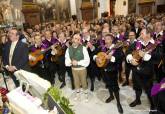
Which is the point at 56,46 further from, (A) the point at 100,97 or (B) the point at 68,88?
(A) the point at 100,97

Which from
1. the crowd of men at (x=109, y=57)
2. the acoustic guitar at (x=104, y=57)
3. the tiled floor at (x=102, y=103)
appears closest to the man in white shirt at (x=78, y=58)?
the crowd of men at (x=109, y=57)

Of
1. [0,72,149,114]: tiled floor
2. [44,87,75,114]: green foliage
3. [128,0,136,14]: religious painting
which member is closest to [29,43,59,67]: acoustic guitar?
[0,72,149,114]: tiled floor

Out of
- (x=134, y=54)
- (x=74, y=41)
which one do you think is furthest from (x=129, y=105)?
(x=74, y=41)

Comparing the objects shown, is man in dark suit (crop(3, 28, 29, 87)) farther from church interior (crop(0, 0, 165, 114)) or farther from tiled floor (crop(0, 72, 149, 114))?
tiled floor (crop(0, 72, 149, 114))

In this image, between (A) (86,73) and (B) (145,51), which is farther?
(A) (86,73)

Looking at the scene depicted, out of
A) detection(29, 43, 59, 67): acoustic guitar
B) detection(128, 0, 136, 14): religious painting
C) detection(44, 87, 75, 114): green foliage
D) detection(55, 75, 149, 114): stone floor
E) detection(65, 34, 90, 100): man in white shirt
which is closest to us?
detection(44, 87, 75, 114): green foliage

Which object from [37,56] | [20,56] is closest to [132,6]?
[37,56]

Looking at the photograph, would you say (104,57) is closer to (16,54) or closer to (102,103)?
(102,103)

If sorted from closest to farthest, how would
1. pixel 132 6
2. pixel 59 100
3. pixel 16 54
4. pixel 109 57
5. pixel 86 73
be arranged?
pixel 59 100
pixel 109 57
pixel 16 54
pixel 86 73
pixel 132 6

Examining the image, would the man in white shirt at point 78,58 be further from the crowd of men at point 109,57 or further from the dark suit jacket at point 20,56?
the dark suit jacket at point 20,56

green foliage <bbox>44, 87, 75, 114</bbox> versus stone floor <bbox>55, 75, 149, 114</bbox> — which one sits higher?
green foliage <bbox>44, 87, 75, 114</bbox>

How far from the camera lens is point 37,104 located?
2.15 m

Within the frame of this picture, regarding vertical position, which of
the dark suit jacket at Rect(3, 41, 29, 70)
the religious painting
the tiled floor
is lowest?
the tiled floor

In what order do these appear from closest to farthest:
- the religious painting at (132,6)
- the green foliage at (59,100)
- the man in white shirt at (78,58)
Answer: the green foliage at (59,100) → the man in white shirt at (78,58) → the religious painting at (132,6)
